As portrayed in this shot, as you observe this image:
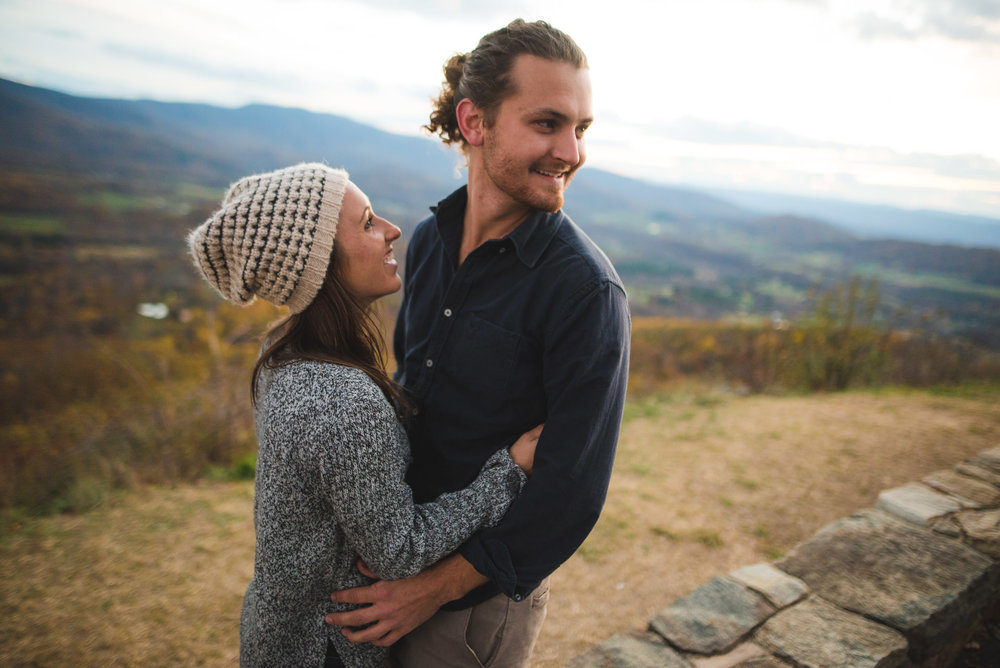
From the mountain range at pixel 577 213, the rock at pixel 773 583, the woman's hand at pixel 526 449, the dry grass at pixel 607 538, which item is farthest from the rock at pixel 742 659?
the mountain range at pixel 577 213

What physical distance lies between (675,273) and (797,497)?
60.5 m

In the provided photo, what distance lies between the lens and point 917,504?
304cm

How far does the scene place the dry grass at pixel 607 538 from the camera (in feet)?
8.75

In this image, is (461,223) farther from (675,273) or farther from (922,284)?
(675,273)

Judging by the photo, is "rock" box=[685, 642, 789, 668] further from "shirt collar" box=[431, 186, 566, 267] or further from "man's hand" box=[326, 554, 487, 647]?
"shirt collar" box=[431, 186, 566, 267]

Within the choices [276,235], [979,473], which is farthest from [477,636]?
[979,473]

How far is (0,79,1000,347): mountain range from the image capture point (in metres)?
36.0

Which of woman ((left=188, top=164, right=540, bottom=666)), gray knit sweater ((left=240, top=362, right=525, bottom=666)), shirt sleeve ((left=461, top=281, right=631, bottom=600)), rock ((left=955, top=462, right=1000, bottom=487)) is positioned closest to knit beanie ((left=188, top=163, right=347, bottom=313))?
woman ((left=188, top=164, right=540, bottom=666))

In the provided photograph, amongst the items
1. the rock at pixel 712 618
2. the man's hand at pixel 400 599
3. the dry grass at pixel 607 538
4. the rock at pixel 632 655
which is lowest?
the dry grass at pixel 607 538

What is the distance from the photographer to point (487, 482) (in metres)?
1.42

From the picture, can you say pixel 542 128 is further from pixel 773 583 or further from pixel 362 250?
pixel 773 583

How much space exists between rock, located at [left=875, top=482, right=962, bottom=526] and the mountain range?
318 cm

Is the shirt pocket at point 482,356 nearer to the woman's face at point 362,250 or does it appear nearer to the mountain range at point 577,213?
the woman's face at point 362,250

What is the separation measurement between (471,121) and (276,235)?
824 mm
